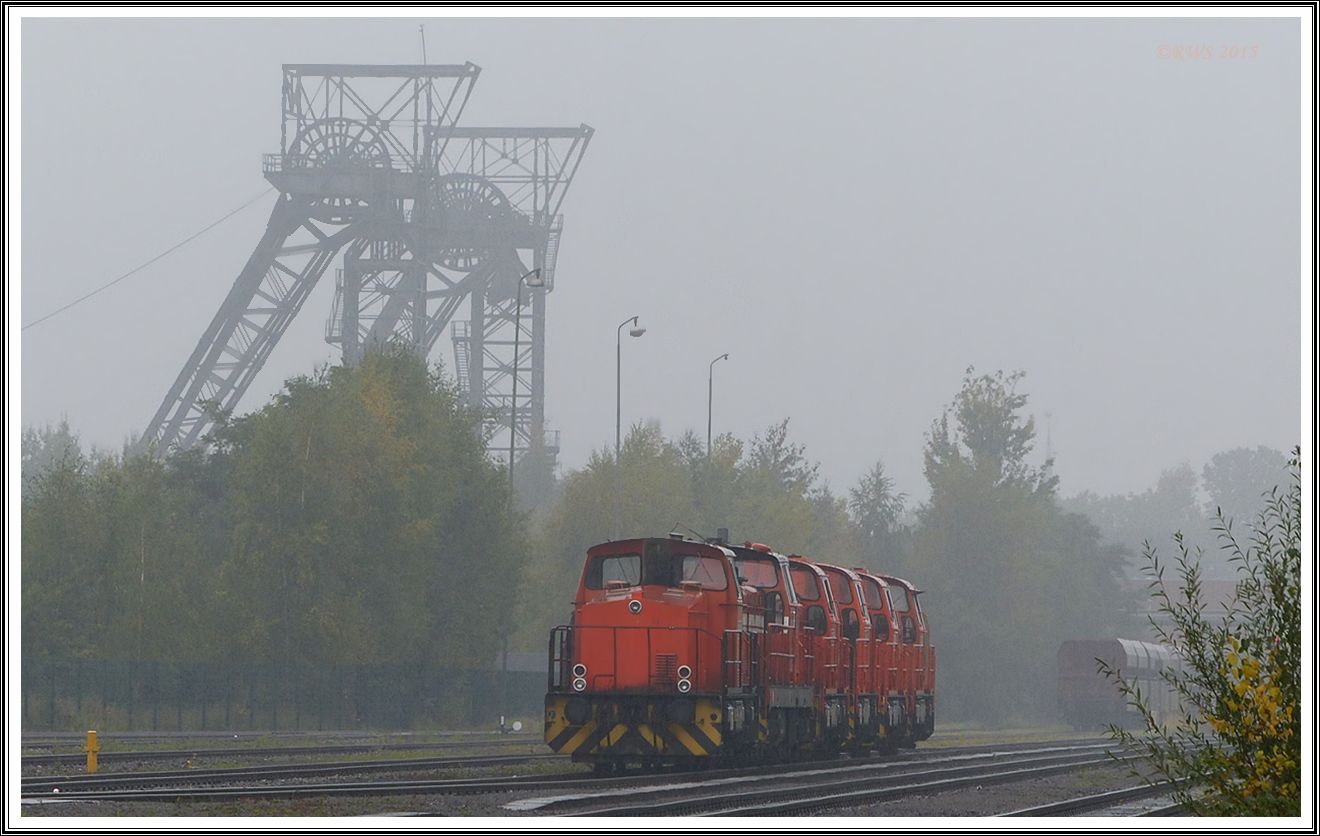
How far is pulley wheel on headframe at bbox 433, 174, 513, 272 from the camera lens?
77938 mm

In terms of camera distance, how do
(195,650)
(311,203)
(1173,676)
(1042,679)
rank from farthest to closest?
(1042,679)
(311,203)
(195,650)
(1173,676)

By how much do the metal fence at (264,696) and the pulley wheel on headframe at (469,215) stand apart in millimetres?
26212

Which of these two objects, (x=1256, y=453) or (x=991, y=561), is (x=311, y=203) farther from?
(x=1256, y=453)

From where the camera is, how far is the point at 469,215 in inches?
3081

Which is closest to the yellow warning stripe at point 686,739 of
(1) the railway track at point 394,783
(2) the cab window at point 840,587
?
(1) the railway track at point 394,783

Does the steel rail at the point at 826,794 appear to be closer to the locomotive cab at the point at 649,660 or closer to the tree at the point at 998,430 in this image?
the locomotive cab at the point at 649,660

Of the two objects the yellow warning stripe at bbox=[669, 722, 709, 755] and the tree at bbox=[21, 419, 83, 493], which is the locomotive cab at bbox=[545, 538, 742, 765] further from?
the tree at bbox=[21, 419, 83, 493]

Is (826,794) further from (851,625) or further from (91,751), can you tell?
(851,625)

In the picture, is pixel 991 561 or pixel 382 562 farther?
pixel 991 561

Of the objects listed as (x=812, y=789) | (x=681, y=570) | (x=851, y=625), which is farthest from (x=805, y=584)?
(x=812, y=789)

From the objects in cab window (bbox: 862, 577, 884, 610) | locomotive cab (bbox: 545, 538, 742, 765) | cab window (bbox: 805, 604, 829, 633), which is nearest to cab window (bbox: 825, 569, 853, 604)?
cab window (bbox: 805, 604, 829, 633)

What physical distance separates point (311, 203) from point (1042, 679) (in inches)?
1766

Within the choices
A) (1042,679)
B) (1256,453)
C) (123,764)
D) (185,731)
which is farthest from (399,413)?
(1256,453)

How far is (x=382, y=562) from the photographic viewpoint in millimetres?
56094
